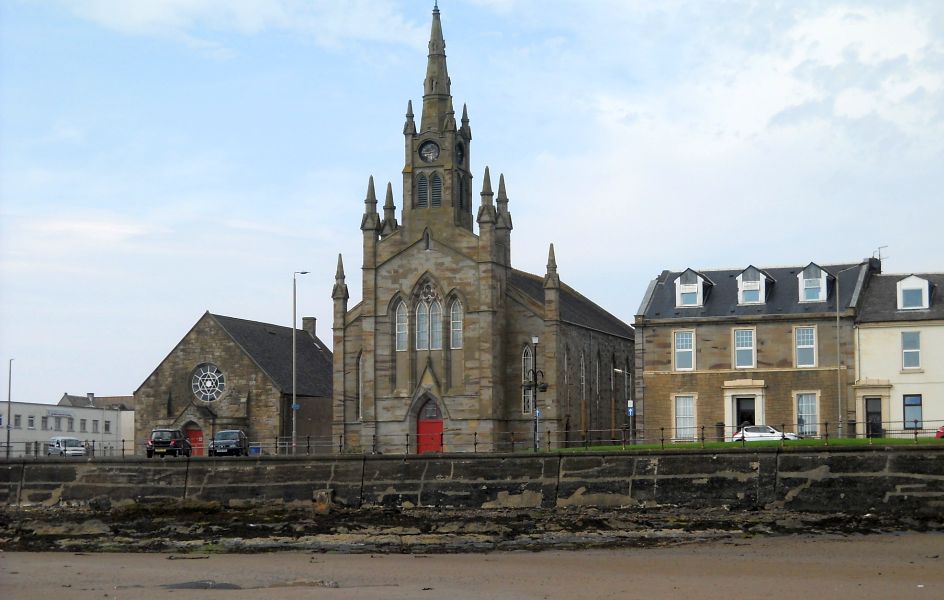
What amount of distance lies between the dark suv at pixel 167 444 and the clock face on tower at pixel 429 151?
63.0 ft

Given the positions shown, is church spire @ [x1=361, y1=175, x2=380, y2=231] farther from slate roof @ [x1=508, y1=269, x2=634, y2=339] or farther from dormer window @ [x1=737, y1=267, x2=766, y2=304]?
dormer window @ [x1=737, y1=267, x2=766, y2=304]

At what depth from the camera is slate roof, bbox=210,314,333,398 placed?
263ft

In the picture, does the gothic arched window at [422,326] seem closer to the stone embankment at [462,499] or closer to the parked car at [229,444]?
the parked car at [229,444]

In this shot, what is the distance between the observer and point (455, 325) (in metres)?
70.6

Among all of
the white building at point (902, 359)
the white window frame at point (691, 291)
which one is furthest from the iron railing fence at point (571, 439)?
the white window frame at point (691, 291)

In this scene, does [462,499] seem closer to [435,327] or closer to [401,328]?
[435,327]

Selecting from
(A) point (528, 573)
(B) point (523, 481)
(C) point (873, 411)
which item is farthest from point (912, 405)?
(A) point (528, 573)

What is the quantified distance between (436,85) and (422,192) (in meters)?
5.98

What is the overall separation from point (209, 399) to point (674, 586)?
49512 mm

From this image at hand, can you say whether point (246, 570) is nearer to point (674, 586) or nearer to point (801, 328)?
point (674, 586)

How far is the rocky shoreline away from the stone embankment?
87mm

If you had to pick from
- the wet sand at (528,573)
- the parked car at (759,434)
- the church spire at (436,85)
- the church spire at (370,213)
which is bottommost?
the wet sand at (528,573)

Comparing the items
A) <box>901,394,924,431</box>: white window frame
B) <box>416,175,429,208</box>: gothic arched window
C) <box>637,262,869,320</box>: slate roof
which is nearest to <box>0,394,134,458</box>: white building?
<box>416,175,429,208</box>: gothic arched window

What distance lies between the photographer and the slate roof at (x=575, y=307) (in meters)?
74.7
